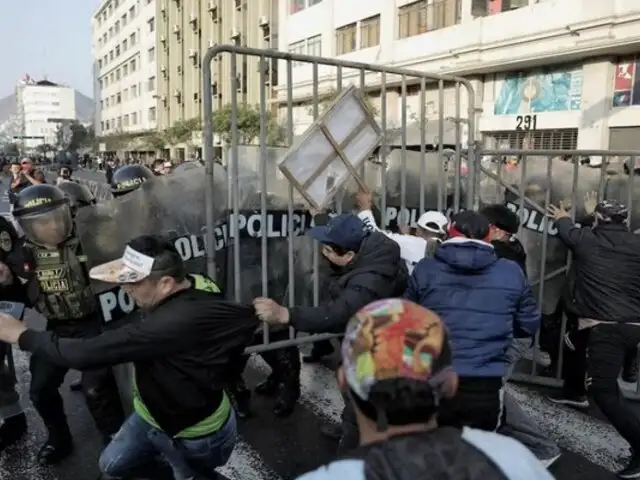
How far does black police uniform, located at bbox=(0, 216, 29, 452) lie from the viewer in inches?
152

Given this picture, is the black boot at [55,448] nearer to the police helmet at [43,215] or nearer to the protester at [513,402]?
the police helmet at [43,215]

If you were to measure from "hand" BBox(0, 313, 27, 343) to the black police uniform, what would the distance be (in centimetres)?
138

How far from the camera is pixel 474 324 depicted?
287cm

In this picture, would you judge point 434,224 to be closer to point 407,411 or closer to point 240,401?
point 240,401

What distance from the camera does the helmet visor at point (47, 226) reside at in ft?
12.3

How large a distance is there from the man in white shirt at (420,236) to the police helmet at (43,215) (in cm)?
186

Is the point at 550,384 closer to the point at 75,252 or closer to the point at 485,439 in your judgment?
the point at 75,252

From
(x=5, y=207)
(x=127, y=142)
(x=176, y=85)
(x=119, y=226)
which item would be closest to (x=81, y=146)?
(x=127, y=142)

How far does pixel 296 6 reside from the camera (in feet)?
121

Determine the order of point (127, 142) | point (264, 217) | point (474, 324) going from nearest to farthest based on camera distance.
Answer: point (474, 324)
point (264, 217)
point (127, 142)

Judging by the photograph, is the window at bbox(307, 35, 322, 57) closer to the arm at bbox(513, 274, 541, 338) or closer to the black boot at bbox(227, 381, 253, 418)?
the black boot at bbox(227, 381, 253, 418)

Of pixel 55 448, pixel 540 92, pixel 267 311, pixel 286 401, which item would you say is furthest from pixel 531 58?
pixel 267 311

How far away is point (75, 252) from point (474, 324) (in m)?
2.45

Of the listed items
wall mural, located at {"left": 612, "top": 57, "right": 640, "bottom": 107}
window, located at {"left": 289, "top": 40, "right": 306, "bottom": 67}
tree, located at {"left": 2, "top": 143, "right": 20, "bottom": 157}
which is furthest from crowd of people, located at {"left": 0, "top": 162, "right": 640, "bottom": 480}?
tree, located at {"left": 2, "top": 143, "right": 20, "bottom": 157}
